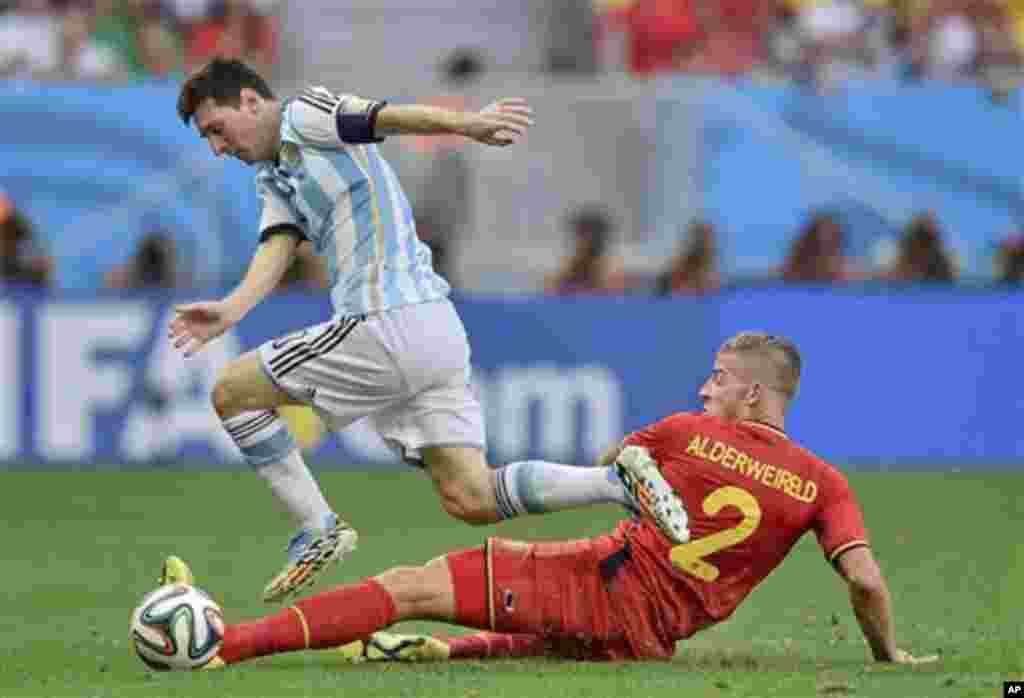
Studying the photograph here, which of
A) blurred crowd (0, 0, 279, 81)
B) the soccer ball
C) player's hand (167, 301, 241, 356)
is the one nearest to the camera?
the soccer ball

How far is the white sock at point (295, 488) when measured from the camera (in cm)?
993

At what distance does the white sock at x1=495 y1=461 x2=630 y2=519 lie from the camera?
9227mm

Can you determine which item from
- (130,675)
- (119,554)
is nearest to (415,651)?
(130,675)

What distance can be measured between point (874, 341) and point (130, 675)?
37.1 feet

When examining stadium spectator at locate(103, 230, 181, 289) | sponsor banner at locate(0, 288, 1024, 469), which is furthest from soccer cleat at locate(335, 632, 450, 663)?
stadium spectator at locate(103, 230, 181, 289)

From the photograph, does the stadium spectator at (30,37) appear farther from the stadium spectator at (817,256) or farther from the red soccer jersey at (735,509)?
the red soccer jersey at (735,509)

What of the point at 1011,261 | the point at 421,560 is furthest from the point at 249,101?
the point at 1011,261

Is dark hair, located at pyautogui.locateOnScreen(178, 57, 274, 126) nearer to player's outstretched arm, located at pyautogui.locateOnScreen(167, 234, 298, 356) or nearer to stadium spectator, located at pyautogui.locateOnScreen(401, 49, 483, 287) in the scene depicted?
player's outstretched arm, located at pyautogui.locateOnScreen(167, 234, 298, 356)

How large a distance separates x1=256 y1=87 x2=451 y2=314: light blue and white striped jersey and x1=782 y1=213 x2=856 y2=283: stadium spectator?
398 inches

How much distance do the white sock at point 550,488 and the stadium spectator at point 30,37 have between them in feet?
40.5

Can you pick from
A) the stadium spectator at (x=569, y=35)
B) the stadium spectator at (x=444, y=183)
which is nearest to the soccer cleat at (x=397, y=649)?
the stadium spectator at (x=444, y=183)

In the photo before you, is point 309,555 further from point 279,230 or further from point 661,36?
A: point 661,36

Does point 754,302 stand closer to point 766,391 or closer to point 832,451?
point 832,451

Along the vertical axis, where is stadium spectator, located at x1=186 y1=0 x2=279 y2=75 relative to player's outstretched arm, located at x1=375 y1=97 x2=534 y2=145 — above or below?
above
